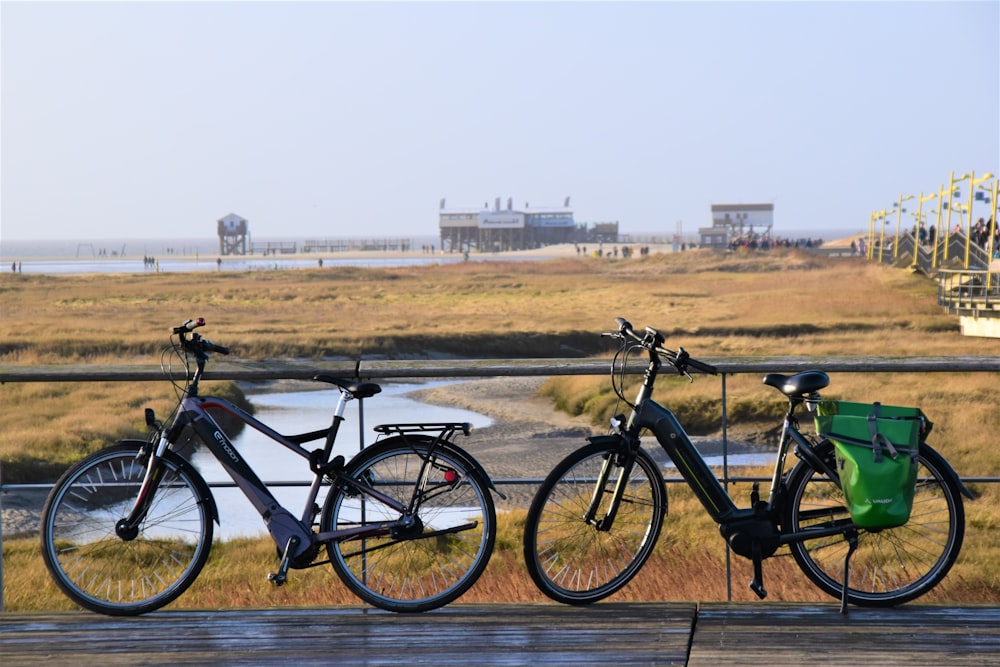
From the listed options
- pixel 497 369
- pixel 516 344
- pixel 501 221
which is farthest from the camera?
pixel 501 221

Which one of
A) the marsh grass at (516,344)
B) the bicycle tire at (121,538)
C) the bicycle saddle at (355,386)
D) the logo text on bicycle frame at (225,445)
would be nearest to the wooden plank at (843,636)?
the marsh grass at (516,344)

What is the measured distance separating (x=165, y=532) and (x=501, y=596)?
3446mm

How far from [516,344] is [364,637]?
32.2m

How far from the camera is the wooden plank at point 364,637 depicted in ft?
12.2

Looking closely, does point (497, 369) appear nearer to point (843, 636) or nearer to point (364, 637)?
point (364, 637)

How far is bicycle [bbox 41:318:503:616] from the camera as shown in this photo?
4.13 meters

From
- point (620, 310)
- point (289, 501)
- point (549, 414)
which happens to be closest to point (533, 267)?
point (620, 310)

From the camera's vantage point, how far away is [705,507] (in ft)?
13.7

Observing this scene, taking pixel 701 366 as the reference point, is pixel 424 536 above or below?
below

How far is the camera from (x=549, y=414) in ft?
78.3

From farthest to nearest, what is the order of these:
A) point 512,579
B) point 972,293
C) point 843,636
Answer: point 972,293 → point 512,579 → point 843,636

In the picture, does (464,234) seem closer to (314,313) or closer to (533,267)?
(533,267)

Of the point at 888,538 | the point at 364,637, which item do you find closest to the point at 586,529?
the point at 364,637

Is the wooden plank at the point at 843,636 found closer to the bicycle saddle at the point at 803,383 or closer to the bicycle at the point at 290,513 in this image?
the bicycle saddle at the point at 803,383
